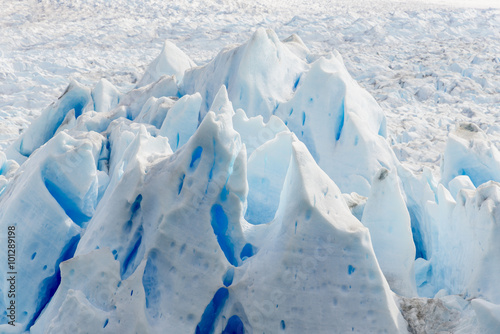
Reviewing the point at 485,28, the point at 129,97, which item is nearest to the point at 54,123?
the point at 129,97

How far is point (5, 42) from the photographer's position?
14.3m

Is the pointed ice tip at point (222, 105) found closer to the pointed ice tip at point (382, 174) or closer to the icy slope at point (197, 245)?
the icy slope at point (197, 245)

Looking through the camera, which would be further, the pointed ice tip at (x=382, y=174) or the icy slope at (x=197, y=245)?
the pointed ice tip at (x=382, y=174)

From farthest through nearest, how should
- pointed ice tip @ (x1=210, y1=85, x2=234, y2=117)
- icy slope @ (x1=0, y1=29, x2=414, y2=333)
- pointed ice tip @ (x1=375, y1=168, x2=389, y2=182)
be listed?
pointed ice tip @ (x1=210, y1=85, x2=234, y2=117), pointed ice tip @ (x1=375, y1=168, x2=389, y2=182), icy slope @ (x1=0, y1=29, x2=414, y2=333)

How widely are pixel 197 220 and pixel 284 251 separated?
56 centimetres

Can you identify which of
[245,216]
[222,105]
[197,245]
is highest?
[222,105]

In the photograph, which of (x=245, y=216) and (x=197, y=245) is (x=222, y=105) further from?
(x=197, y=245)

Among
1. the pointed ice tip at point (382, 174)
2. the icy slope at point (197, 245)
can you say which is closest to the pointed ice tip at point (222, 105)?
the icy slope at point (197, 245)

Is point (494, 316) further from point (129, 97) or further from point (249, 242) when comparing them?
point (129, 97)

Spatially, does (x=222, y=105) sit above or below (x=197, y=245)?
above

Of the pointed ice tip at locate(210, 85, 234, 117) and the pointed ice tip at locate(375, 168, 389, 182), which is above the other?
the pointed ice tip at locate(210, 85, 234, 117)

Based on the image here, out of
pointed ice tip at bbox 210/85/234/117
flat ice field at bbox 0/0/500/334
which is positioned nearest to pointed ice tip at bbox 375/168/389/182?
flat ice field at bbox 0/0/500/334

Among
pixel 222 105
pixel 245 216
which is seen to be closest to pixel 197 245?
pixel 245 216

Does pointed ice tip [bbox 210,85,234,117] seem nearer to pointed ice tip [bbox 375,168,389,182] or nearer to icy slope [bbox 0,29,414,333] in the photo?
icy slope [bbox 0,29,414,333]
